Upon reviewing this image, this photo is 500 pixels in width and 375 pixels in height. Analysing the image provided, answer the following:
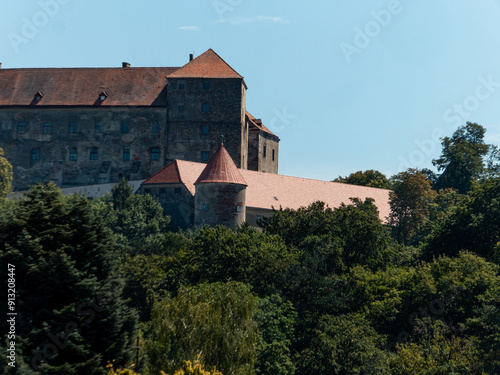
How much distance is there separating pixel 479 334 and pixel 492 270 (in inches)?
305

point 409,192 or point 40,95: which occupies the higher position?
point 40,95

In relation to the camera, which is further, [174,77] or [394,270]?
[174,77]

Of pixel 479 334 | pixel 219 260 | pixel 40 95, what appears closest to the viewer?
pixel 479 334

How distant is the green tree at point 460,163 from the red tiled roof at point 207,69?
25.4m

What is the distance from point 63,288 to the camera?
22.4 m

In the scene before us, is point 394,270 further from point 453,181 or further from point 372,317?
point 453,181

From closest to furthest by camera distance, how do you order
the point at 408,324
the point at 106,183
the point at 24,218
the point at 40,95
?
the point at 24,218 → the point at 408,324 → the point at 106,183 → the point at 40,95

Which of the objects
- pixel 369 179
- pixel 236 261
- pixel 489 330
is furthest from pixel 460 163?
pixel 489 330

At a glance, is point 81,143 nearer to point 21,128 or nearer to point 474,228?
point 21,128

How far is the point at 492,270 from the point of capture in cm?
3991

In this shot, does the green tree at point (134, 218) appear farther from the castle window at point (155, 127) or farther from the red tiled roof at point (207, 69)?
the red tiled roof at point (207, 69)

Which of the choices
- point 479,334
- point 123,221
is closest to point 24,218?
point 479,334

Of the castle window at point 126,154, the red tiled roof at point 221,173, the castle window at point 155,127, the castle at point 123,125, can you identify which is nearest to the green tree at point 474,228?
the red tiled roof at point 221,173

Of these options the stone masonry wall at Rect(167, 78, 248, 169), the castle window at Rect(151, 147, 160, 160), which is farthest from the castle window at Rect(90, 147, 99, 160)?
the stone masonry wall at Rect(167, 78, 248, 169)
